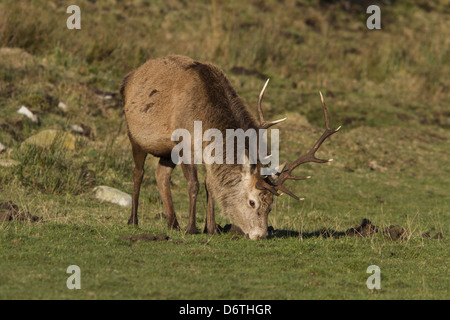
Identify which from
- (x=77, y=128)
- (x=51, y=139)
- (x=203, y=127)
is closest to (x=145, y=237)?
(x=203, y=127)

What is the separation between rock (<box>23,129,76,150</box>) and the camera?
15180 millimetres

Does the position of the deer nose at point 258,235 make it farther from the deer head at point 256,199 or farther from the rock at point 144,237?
the rock at point 144,237

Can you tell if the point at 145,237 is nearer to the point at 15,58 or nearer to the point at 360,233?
the point at 360,233

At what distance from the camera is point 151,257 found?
334 inches

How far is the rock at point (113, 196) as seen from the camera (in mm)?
13773

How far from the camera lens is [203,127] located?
10305mm

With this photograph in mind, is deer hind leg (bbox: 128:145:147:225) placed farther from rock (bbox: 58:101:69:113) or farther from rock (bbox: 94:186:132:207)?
rock (bbox: 58:101:69:113)

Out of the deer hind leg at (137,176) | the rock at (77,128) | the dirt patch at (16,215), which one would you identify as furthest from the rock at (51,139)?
the dirt patch at (16,215)

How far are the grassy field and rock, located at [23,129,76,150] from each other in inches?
7.3

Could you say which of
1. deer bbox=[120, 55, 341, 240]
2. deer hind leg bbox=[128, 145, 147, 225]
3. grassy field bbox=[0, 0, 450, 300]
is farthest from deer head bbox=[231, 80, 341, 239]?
deer hind leg bbox=[128, 145, 147, 225]

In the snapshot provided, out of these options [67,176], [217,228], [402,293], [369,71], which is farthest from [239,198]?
[369,71]

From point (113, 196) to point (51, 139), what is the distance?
2.47m

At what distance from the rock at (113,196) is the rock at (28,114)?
3687mm
